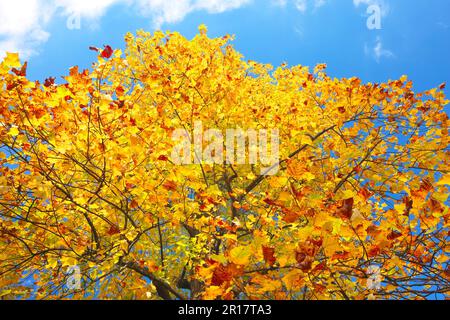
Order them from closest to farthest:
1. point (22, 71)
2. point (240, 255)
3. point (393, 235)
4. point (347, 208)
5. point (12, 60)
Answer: point (240, 255) < point (347, 208) < point (393, 235) < point (12, 60) < point (22, 71)

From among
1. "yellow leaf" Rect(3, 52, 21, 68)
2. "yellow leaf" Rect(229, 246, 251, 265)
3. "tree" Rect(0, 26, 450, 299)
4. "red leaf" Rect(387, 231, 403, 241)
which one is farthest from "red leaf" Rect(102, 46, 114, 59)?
"red leaf" Rect(387, 231, 403, 241)

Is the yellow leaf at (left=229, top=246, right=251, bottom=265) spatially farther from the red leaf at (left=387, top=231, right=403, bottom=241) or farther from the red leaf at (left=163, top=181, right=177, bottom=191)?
the red leaf at (left=163, top=181, right=177, bottom=191)

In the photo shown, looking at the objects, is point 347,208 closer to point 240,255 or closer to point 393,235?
point 393,235

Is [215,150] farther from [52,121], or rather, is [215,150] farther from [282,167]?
[52,121]

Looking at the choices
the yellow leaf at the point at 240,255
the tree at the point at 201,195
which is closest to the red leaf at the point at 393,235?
the tree at the point at 201,195

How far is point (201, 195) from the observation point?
3.96 metres

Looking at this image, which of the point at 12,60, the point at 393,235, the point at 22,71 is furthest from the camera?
the point at 22,71

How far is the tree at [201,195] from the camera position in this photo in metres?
2.65

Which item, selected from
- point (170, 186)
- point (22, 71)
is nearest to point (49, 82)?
point (22, 71)

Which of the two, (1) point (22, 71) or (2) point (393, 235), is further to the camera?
(1) point (22, 71)

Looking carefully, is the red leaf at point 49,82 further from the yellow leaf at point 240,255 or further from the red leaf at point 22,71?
the yellow leaf at point 240,255
